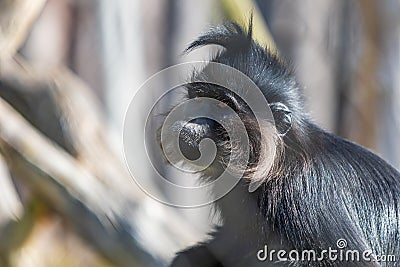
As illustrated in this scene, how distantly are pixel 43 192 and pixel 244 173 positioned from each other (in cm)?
85

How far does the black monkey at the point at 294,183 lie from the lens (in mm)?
2119

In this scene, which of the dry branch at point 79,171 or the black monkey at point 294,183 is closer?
the black monkey at point 294,183

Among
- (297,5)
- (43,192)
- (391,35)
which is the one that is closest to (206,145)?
(43,192)

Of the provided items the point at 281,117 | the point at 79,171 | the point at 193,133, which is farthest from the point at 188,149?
the point at 79,171

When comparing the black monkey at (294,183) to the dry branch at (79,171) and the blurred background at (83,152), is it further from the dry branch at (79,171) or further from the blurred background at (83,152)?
the dry branch at (79,171)

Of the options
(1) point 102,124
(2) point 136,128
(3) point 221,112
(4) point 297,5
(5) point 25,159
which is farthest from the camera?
(4) point 297,5

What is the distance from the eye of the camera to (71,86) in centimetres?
279

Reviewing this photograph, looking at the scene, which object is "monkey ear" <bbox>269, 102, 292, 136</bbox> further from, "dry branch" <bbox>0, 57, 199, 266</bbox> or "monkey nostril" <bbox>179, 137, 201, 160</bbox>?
"dry branch" <bbox>0, 57, 199, 266</bbox>

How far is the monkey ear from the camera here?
2129 millimetres

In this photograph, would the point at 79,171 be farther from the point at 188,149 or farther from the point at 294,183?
the point at 294,183

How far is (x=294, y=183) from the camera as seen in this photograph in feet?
7.08

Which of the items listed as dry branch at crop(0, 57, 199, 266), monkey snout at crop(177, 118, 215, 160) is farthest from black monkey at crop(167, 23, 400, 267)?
dry branch at crop(0, 57, 199, 266)

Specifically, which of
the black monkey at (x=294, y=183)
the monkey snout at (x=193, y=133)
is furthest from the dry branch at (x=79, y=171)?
the monkey snout at (x=193, y=133)

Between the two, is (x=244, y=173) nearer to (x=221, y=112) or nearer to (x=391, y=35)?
(x=221, y=112)
